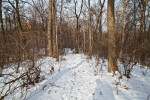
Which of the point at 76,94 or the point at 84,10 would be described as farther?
the point at 84,10

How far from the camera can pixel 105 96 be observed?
2.18m

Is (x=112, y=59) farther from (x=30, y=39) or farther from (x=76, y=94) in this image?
(x=30, y=39)

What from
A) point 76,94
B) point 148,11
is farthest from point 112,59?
point 148,11

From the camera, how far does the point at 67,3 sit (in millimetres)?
13484

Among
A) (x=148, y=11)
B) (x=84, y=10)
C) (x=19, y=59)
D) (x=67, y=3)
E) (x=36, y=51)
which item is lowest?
(x=19, y=59)

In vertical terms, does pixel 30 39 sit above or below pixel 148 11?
below

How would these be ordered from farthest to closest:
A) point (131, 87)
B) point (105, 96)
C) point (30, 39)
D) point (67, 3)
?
point (67, 3) → point (30, 39) → point (131, 87) → point (105, 96)

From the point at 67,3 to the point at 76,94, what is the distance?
14.9m

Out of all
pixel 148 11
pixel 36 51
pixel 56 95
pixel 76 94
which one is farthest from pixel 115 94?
pixel 148 11

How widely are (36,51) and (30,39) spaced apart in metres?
0.51

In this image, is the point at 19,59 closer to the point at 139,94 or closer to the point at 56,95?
the point at 56,95

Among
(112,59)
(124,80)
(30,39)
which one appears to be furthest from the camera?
(112,59)

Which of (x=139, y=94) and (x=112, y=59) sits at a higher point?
(x=112, y=59)

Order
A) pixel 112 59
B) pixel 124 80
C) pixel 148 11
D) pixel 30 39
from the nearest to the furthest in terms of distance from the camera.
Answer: pixel 30 39 → pixel 124 80 → pixel 112 59 → pixel 148 11
